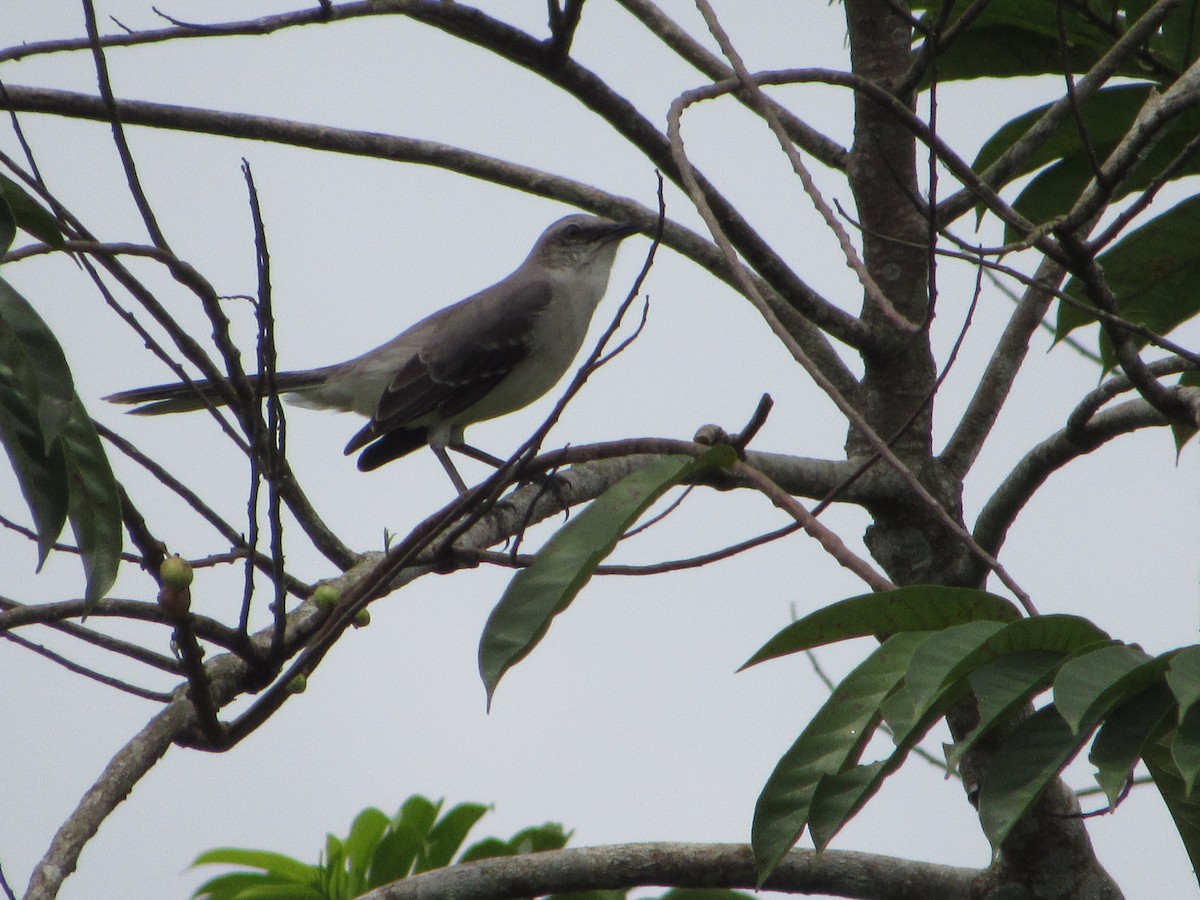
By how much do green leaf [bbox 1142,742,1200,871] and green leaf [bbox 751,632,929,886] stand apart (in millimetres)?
479

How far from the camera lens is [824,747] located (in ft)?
6.45

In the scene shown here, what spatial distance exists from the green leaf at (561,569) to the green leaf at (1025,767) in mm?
635

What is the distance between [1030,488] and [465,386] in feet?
11.6

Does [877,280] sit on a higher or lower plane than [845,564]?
higher

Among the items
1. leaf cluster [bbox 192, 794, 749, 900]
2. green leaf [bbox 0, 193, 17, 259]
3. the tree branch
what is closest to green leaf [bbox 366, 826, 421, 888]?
leaf cluster [bbox 192, 794, 749, 900]

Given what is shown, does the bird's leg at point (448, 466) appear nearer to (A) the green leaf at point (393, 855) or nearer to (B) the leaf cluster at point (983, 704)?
(A) the green leaf at point (393, 855)

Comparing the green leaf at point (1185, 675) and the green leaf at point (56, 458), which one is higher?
the green leaf at point (56, 458)

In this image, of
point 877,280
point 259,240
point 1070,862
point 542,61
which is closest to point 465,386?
point 877,280

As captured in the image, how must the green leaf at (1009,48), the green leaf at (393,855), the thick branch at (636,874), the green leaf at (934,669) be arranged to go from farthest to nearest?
the green leaf at (393,855)
the green leaf at (1009,48)
the thick branch at (636,874)
the green leaf at (934,669)

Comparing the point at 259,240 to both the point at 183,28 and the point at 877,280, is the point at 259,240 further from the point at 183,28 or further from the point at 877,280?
the point at 877,280

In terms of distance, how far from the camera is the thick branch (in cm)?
297

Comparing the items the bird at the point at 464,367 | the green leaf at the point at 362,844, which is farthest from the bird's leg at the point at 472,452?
the green leaf at the point at 362,844

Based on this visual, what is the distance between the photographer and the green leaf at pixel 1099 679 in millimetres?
1681

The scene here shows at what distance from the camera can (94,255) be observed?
6.90 feet
